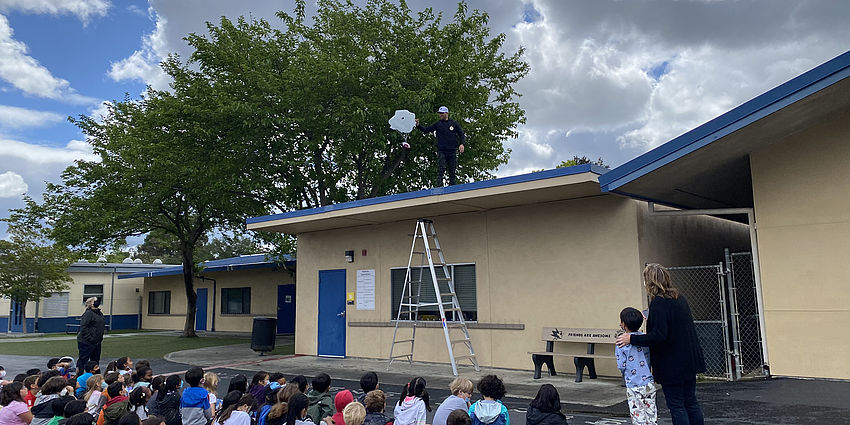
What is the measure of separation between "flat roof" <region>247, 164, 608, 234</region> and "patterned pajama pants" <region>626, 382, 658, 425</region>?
15.7 feet

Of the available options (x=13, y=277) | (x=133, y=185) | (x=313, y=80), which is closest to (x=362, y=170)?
(x=313, y=80)

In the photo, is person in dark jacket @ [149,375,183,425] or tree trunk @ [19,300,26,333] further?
tree trunk @ [19,300,26,333]

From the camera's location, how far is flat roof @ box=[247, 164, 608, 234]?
375 inches

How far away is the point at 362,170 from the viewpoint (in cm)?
1831

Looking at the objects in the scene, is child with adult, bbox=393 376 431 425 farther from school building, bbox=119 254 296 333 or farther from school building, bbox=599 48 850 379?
school building, bbox=119 254 296 333

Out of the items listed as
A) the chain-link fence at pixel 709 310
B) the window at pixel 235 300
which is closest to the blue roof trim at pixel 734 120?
the chain-link fence at pixel 709 310

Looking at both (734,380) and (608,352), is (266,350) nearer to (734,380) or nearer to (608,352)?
(608,352)

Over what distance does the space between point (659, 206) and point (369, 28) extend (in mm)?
10906

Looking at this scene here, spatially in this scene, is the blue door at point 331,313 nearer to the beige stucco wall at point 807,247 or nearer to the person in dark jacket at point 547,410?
the beige stucco wall at point 807,247

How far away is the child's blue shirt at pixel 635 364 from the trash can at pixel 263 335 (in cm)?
1172

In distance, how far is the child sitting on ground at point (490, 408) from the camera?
4.58 m

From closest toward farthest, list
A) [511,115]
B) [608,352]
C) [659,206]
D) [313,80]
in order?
[608,352] < [659,206] < [313,80] < [511,115]

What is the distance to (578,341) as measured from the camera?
10016mm

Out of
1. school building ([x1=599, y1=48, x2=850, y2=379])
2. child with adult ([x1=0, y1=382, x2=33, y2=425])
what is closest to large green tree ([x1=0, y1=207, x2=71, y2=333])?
child with adult ([x1=0, y1=382, x2=33, y2=425])
